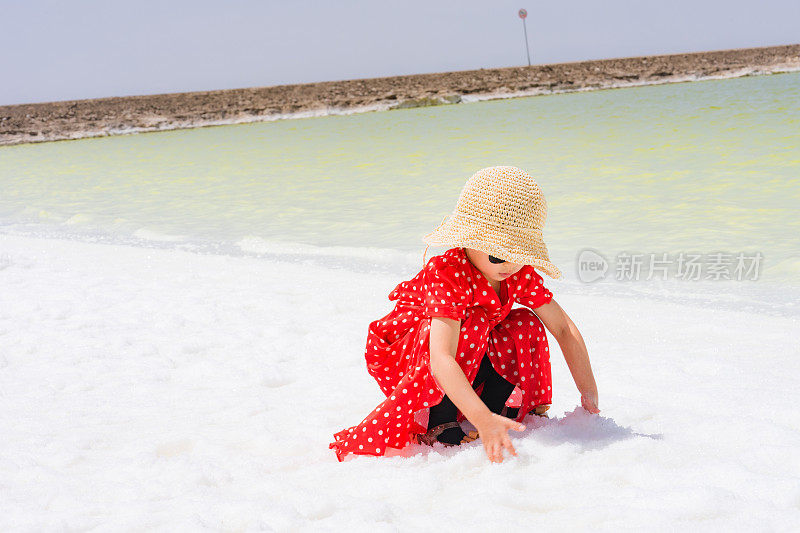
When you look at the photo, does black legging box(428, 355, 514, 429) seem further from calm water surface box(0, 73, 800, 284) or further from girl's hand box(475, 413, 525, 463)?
calm water surface box(0, 73, 800, 284)

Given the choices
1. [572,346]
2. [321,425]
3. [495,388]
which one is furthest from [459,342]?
[321,425]

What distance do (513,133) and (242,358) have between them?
13.0 meters

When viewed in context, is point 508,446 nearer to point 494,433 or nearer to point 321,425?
point 494,433

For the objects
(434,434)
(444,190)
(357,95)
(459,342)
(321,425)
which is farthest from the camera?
(357,95)

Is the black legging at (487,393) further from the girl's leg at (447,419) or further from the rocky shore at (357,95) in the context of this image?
the rocky shore at (357,95)

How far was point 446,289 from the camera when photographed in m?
1.69

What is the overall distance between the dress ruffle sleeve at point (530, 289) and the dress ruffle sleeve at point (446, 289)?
0.48 ft

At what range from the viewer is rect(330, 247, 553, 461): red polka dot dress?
1.73 m

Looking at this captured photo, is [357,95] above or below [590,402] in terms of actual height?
above

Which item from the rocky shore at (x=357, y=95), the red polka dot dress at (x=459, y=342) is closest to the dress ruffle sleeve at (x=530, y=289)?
the red polka dot dress at (x=459, y=342)

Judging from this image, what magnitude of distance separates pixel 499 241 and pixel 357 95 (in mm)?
31745

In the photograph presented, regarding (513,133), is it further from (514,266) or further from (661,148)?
(514,266)

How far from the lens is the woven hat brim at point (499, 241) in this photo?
5.47ft

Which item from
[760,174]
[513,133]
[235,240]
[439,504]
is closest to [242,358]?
[439,504]
